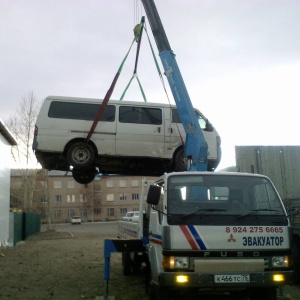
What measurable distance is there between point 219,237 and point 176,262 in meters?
0.68

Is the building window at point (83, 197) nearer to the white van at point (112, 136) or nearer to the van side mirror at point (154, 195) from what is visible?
the white van at point (112, 136)

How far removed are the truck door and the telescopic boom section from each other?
3.60 ft

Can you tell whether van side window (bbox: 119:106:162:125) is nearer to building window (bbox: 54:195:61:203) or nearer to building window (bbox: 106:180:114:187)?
building window (bbox: 106:180:114:187)

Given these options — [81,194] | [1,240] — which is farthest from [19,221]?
[81,194]

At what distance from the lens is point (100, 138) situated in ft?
34.2

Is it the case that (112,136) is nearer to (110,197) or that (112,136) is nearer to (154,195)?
(154,195)

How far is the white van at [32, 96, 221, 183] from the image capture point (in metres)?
10.3

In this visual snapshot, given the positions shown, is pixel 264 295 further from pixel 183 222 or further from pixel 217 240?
pixel 183 222

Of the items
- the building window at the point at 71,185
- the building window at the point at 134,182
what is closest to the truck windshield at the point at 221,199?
the building window at the point at 134,182

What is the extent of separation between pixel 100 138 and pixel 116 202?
2995 inches

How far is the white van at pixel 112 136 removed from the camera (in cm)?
1031

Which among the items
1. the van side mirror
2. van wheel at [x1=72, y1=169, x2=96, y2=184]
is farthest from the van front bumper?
van wheel at [x1=72, y1=169, x2=96, y2=184]

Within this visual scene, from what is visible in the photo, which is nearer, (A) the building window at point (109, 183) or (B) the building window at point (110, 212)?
(B) the building window at point (110, 212)

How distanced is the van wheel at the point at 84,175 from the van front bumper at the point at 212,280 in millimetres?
5402
